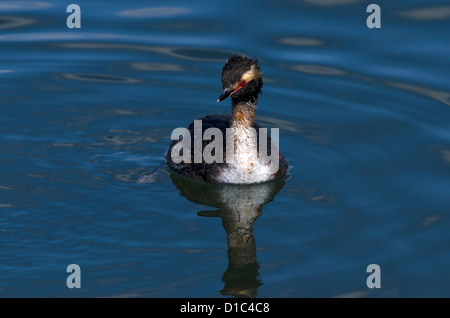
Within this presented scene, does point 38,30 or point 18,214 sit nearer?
point 18,214

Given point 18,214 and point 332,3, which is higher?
point 332,3

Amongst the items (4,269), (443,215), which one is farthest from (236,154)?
(4,269)

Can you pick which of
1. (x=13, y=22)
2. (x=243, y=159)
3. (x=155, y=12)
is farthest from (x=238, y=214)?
(x=13, y=22)

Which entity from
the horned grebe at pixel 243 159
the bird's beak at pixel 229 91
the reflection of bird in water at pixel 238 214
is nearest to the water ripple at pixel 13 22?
the reflection of bird in water at pixel 238 214

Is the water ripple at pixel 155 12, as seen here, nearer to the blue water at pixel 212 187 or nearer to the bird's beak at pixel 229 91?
the blue water at pixel 212 187

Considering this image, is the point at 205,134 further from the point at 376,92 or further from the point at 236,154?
the point at 376,92

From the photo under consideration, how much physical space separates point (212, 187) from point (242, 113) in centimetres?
126

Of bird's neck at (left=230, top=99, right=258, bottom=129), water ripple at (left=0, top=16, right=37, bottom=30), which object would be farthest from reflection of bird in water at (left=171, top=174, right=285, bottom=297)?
water ripple at (left=0, top=16, right=37, bottom=30)

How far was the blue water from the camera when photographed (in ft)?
39.3

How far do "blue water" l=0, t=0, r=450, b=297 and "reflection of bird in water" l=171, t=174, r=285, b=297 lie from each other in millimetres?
29

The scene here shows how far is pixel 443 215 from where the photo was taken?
44.0ft

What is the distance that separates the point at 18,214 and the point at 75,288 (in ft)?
6.96

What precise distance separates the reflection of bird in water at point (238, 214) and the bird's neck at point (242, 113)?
983 mm

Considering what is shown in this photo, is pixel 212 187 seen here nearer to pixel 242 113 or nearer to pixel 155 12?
pixel 242 113
